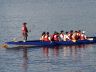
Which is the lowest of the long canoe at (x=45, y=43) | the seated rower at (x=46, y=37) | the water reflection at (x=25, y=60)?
the water reflection at (x=25, y=60)

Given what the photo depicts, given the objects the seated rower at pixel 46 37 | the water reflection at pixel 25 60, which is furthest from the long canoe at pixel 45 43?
the water reflection at pixel 25 60

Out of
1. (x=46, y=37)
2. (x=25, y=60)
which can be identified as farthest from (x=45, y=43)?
(x=25, y=60)

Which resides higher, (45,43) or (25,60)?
(45,43)

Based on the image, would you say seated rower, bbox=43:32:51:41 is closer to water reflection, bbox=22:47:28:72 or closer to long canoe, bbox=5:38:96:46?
long canoe, bbox=5:38:96:46

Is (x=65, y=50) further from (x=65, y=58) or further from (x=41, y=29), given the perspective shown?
(x=41, y=29)

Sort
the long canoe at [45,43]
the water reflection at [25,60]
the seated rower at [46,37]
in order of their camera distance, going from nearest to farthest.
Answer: the water reflection at [25,60]
the long canoe at [45,43]
the seated rower at [46,37]

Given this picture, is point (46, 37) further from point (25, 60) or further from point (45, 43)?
point (25, 60)

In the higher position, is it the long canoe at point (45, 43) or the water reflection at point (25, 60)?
the long canoe at point (45, 43)

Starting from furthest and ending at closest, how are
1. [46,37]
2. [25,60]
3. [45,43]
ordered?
[45,43] < [46,37] < [25,60]

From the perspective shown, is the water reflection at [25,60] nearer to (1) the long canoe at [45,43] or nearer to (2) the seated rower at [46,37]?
(1) the long canoe at [45,43]

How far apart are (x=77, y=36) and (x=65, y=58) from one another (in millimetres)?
8488

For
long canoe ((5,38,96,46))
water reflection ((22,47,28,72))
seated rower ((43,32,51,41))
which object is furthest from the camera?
seated rower ((43,32,51,41))

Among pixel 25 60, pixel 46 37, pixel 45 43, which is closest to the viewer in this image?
pixel 25 60

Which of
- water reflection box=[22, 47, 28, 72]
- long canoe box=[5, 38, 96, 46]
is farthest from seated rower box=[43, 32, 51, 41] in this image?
water reflection box=[22, 47, 28, 72]
